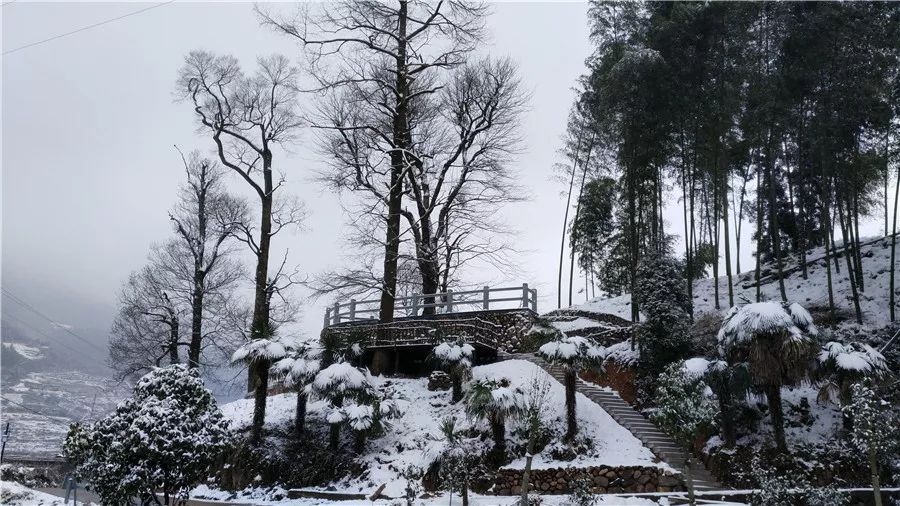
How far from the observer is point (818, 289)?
73.8 feet

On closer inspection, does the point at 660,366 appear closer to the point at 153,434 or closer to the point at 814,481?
the point at 814,481

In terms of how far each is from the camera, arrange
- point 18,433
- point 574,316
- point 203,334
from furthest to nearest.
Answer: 1. point 18,433
2. point 574,316
3. point 203,334

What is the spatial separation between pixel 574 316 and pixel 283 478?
1678cm

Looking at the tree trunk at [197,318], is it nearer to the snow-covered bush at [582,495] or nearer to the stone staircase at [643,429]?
the stone staircase at [643,429]

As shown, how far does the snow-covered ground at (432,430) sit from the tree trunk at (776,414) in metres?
2.73

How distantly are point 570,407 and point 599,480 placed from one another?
1.72 m

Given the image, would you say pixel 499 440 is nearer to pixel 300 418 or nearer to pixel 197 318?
pixel 300 418

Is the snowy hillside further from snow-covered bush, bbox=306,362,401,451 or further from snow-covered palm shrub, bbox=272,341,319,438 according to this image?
snow-covered palm shrub, bbox=272,341,319,438

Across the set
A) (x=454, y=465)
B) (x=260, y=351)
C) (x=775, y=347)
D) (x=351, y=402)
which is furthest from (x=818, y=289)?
(x=260, y=351)

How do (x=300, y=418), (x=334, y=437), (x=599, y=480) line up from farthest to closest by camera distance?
(x=300, y=418) → (x=334, y=437) → (x=599, y=480)

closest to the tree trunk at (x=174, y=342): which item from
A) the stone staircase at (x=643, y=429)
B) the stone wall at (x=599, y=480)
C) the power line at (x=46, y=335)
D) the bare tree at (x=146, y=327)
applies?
the bare tree at (x=146, y=327)

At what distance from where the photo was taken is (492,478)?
13023 millimetres

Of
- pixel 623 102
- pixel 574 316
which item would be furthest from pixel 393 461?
pixel 574 316

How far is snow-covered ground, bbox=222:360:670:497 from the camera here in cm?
1307
